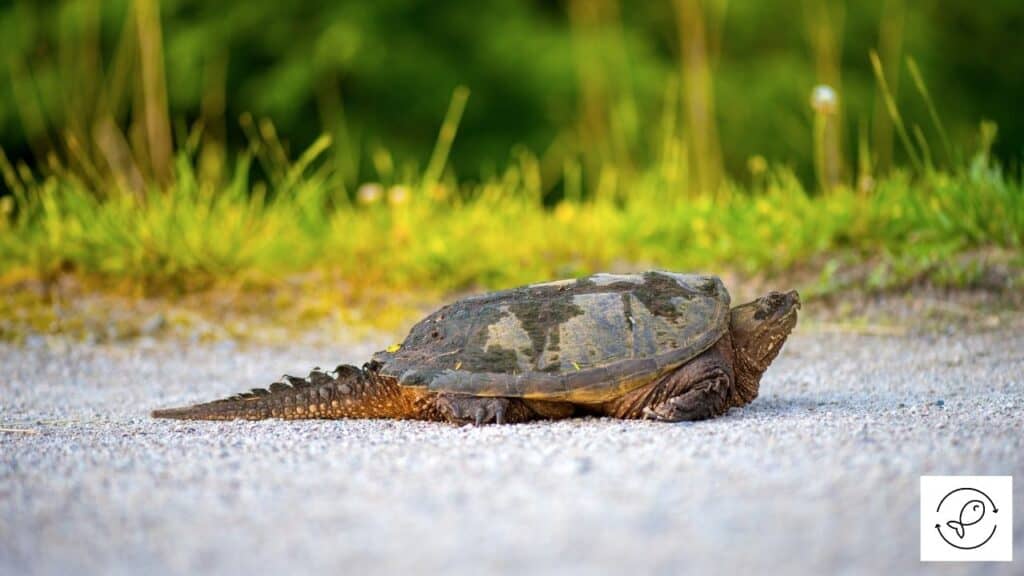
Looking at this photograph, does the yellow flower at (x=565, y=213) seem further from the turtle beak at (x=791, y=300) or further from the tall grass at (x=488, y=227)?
the turtle beak at (x=791, y=300)

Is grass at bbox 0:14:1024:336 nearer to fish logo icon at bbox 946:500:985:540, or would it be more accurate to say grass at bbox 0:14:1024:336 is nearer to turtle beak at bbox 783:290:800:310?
turtle beak at bbox 783:290:800:310

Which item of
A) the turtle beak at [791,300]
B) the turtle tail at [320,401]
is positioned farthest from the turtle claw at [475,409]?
the turtle beak at [791,300]

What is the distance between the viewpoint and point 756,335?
2799 mm

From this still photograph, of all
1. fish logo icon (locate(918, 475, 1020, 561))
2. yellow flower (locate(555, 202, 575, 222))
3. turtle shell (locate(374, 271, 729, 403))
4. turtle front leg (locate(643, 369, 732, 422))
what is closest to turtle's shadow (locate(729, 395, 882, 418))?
turtle front leg (locate(643, 369, 732, 422))

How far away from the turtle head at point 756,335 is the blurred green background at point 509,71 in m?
4.45

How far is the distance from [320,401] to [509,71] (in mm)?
6568

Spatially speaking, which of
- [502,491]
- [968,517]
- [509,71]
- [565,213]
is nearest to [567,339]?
[502,491]

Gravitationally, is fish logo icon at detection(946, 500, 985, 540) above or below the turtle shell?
below

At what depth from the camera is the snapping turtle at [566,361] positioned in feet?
8.40

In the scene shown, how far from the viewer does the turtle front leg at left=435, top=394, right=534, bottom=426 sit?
2566 mm

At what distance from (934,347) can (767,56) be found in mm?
5528

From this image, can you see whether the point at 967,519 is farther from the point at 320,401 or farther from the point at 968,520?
the point at 320,401

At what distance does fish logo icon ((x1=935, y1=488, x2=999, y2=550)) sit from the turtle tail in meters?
1.38

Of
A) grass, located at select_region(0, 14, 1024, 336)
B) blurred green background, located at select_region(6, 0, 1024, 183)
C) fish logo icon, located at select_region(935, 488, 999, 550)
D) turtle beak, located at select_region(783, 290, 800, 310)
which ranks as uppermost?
blurred green background, located at select_region(6, 0, 1024, 183)
